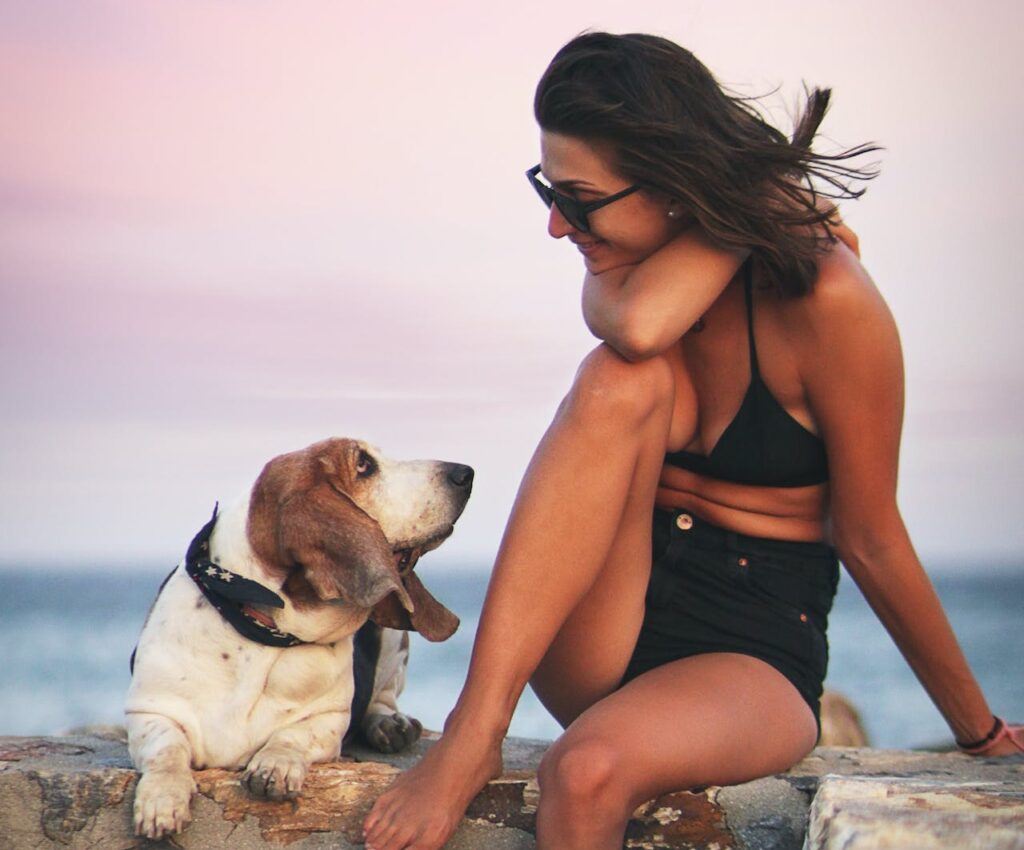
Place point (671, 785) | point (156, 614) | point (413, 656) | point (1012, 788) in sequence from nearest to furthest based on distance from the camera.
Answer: point (1012, 788)
point (671, 785)
point (156, 614)
point (413, 656)

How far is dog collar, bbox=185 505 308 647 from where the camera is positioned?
289cm

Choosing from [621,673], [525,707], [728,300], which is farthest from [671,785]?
[525,707]

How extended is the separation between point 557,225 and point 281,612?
1.01 m

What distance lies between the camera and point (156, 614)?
306 centimetres

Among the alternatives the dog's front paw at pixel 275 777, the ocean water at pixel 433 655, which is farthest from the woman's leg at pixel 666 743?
the ocean water at pixel 433 655

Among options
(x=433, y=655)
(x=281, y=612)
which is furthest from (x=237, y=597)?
(x=433, y=655)

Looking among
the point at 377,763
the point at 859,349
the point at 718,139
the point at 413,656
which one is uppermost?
the point at 718,139

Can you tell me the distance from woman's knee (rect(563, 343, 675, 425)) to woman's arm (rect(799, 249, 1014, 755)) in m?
0.35

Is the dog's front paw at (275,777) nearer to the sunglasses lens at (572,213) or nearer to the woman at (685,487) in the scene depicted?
the woman at (685,487)

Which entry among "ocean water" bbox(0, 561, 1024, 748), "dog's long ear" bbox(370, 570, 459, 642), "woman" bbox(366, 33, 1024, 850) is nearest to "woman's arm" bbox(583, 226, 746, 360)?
"woman" bbox(366, 33, 1024, 850)

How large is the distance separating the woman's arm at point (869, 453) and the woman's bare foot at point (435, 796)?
90 cm

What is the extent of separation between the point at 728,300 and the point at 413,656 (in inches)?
477

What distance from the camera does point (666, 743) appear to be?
8.41 feet

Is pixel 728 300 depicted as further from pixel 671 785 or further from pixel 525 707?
pixel 525 707
